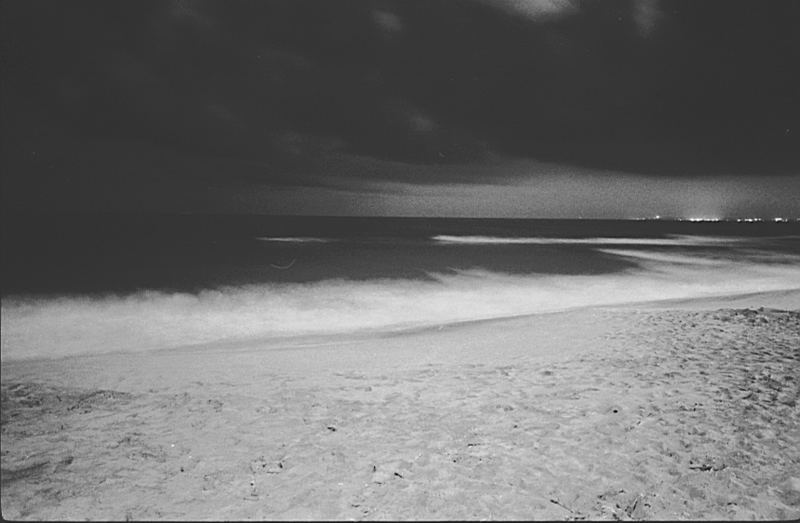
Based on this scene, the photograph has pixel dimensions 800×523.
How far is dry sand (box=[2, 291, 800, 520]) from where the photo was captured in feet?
15.4

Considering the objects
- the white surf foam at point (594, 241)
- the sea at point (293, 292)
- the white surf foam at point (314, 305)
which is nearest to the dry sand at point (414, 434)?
the white surf foam at point (314, 305)

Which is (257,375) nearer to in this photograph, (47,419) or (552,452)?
(47,419)

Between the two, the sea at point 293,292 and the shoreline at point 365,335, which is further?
the sea at point 293,292

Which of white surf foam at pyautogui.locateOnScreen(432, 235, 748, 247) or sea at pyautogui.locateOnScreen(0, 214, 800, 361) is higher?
white surf foam at pyautogui.locateOnScreen(432, 235, 748, 247)

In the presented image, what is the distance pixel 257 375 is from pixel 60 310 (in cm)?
1378

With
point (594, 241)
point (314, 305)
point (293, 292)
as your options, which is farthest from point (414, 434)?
point (594, 241)

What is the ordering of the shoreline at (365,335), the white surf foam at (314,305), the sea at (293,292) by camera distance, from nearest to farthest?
the shoreline at (365,335), the white surf foam at (314,305), the sea at (293,292)

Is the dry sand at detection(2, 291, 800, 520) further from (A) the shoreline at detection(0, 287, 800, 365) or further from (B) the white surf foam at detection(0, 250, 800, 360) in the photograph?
(B) the white surf foam at detection(0, 250, 800, 360)

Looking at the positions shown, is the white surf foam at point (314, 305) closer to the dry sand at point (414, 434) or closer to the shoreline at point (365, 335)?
the shoreline at point (365, 335)

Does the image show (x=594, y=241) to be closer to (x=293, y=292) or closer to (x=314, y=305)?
(x=293, y=292)

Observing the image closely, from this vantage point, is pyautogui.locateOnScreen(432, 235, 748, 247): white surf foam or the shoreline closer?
the shoreline

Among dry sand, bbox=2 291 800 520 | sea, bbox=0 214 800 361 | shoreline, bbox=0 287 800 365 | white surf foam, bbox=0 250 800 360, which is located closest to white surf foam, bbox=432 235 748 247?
sea, bbox=0 214 800 361

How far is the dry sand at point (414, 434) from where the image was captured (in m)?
4.68

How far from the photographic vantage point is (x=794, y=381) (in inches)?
299
